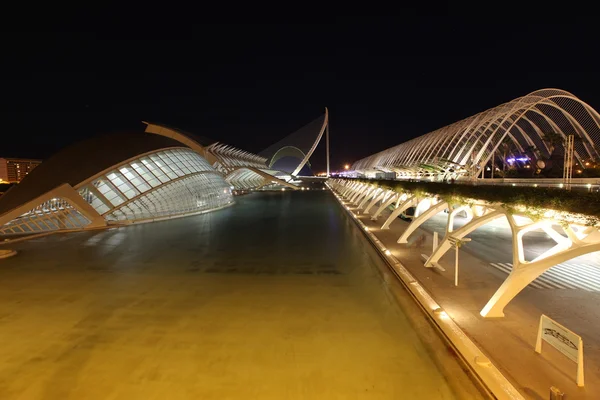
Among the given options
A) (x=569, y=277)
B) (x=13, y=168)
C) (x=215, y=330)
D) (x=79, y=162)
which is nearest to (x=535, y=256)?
(x=569, y=277)

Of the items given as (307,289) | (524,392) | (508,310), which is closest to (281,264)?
(307,289)

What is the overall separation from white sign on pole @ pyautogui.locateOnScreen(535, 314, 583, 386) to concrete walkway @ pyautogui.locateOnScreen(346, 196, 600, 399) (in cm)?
25

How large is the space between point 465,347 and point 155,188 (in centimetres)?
2328

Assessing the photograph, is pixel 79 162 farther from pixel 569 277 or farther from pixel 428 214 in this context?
pixel 569 277

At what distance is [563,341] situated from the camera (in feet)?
17.1


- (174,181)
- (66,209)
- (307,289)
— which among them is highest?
(174,181)

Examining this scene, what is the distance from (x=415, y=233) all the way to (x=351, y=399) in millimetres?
14536

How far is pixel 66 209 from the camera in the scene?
21.9 m

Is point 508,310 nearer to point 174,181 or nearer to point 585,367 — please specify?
point 585,367

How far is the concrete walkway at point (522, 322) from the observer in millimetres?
5137

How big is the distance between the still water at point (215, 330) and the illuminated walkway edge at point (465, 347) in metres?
0.25

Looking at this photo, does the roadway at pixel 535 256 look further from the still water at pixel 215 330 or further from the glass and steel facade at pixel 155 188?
the glass and steel facade at pixel 155 188

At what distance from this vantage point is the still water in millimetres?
5320

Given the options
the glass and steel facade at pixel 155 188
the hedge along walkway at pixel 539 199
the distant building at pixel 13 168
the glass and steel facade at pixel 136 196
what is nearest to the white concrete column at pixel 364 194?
the glass and steel facade at pixel 155 188
